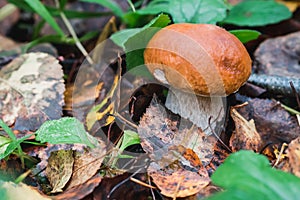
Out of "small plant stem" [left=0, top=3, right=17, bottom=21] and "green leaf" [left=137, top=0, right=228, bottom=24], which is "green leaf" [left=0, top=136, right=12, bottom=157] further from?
"small plant stem" [left=0, top=3, right=17, bottom=21]

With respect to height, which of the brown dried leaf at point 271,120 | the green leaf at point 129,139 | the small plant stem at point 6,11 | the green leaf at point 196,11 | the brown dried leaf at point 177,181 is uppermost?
the green leaf at point 196,11

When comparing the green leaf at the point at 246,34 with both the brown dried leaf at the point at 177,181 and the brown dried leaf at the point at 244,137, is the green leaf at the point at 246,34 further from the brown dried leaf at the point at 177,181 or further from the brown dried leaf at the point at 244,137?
the brown dried leaf at the point at 177,181

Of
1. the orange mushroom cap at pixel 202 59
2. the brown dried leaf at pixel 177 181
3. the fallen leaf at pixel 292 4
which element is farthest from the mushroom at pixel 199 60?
the fallen leaf at pixel 292 4

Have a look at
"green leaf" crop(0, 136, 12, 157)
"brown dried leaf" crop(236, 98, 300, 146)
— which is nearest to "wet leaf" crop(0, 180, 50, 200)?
"green leaf" crop(0, 136, 12, 157)

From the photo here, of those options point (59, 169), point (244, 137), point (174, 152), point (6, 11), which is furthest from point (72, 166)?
point (6, 11)

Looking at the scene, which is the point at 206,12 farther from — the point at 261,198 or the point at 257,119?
the point at 261,198

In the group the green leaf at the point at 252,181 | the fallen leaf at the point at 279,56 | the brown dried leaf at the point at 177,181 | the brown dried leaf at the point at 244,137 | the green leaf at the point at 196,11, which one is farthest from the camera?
the fallen leaf at the point at 279,56
